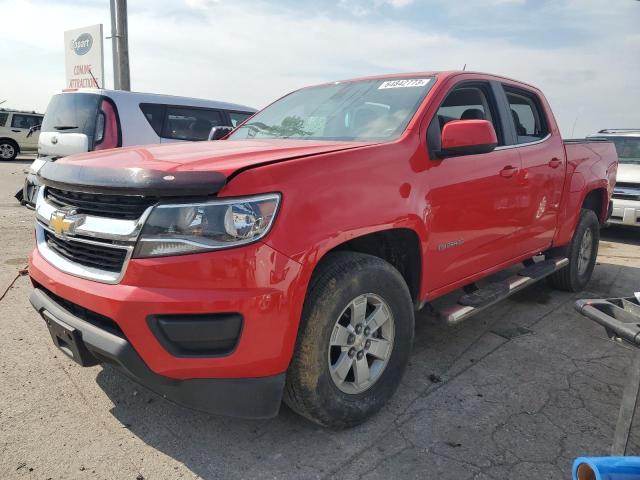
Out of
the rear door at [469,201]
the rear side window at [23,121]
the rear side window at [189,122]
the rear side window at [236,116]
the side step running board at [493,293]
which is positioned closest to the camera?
the rear door at [469,201]

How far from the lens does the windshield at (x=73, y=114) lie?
6.05m

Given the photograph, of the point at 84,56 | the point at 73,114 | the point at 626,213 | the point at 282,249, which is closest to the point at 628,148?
the point at 626,213

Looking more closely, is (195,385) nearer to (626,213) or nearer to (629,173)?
(626,213)

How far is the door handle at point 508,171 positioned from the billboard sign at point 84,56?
1805 centimetres

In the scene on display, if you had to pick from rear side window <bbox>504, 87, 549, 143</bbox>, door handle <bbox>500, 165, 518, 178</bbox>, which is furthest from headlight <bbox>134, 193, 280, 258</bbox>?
rear side window <bbox>504, 87, 549, 143</bbox>

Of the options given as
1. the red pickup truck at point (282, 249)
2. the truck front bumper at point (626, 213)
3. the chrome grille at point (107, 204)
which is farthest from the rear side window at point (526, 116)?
the truck front bumper at point (626, 213)

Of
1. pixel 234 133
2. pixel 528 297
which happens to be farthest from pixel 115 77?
pixel 528 297

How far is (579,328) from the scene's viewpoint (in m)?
4.05

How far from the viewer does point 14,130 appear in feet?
65.5

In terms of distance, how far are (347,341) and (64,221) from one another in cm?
143

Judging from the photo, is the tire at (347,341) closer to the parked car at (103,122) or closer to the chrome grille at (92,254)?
the chrome grille at (92,254)

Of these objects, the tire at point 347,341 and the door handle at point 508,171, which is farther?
the door handle at point 508,171

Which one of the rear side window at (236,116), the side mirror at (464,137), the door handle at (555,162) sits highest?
the rear side window at (236,116)

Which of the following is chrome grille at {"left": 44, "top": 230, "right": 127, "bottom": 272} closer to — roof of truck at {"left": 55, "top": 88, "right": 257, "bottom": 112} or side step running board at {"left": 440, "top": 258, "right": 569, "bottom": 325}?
side step running board at {"left": 440, "top": 258, "right": 569, "bottom": 325}
